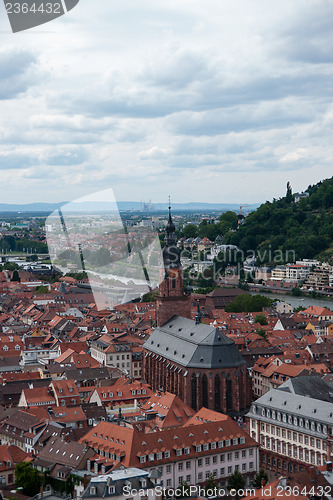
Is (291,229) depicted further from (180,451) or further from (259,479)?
(259,479)

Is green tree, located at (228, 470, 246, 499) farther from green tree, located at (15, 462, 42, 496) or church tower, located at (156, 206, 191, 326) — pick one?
church tower, located at (156, 206, 191, 326)

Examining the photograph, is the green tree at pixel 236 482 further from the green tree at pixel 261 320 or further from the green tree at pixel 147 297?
the green tree at pixel 147 297

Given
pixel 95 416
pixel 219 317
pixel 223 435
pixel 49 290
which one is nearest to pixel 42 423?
pixel 95 416

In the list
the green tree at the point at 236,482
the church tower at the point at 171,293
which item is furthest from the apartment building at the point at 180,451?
the church tower at the point at 171,293

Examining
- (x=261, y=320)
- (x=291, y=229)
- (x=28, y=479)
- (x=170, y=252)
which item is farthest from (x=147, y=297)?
(x=28, y=479)

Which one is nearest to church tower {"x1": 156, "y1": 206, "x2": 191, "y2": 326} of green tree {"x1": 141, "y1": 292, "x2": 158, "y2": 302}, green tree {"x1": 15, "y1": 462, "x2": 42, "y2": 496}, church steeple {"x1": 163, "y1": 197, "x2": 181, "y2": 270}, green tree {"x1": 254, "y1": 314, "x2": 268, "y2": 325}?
church steeple {"x1": 163, "y1": 197, "x2": 181, "y2": 270}
